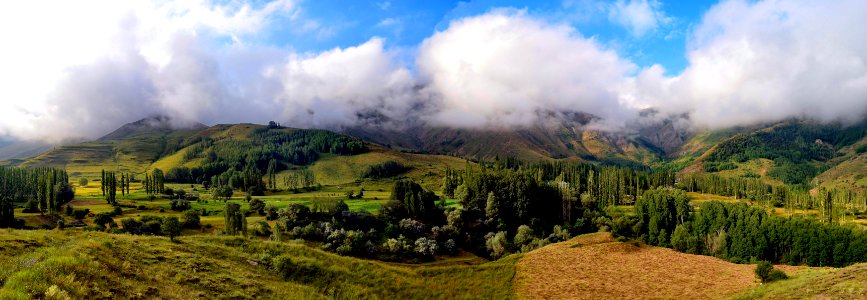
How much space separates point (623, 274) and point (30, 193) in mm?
197090

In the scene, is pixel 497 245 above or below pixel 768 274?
below

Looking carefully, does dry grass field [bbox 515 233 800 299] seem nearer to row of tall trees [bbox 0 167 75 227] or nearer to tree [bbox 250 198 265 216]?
tree [bbox 250 198 265 216]

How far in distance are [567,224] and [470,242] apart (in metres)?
41.8

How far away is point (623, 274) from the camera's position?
169 feet

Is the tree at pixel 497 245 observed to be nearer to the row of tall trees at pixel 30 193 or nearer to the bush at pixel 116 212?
the bush at pixel 116 212

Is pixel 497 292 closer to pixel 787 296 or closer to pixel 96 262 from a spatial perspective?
pixel 787 296

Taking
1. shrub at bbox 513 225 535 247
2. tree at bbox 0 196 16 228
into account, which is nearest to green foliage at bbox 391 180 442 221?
shrub at bbox 513 225 535 247

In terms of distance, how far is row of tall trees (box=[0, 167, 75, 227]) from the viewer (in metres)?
94.1

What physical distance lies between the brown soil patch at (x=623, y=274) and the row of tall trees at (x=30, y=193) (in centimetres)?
10595

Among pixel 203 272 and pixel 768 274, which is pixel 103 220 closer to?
pixel 203 272

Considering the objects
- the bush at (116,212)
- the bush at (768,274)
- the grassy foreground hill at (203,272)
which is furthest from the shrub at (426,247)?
the bush at (116,212)

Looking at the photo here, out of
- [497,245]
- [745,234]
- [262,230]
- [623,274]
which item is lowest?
[745,234]

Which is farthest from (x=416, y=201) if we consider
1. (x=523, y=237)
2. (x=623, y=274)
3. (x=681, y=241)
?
(x=623, y=274)

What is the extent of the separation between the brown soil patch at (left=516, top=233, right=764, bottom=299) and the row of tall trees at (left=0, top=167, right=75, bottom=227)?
105954mm
